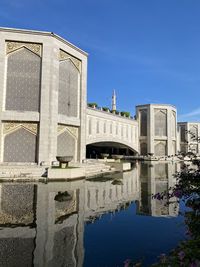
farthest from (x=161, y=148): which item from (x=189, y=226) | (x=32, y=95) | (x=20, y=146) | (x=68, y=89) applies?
(x=189, y=226)

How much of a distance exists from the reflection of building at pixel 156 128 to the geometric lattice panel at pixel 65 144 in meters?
41.0

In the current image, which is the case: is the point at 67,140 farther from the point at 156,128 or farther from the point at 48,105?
the point at 156,128

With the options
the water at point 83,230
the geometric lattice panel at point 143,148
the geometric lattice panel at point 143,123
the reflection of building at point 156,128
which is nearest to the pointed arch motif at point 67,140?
the water at point 83,230

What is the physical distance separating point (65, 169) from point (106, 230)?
10633mm

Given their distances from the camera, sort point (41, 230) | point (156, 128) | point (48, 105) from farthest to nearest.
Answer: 1. point (156, 128)
2. point (48, 105)
3. point (41, 230)

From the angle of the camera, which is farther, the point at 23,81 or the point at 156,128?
the point at 156,128

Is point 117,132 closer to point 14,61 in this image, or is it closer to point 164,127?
point 164,127

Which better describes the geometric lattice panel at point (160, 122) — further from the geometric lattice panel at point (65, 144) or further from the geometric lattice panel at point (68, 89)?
the geometric lattice panel at point (65, 144)

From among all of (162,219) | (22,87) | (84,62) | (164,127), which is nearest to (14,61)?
(22,87)

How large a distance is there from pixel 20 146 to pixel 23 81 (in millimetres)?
5715

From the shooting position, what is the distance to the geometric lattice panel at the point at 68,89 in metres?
24.9

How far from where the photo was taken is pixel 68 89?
25.8 m

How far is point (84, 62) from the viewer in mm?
28328

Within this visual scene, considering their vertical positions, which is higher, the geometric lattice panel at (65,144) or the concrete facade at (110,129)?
the concrete facade at (110,129)
